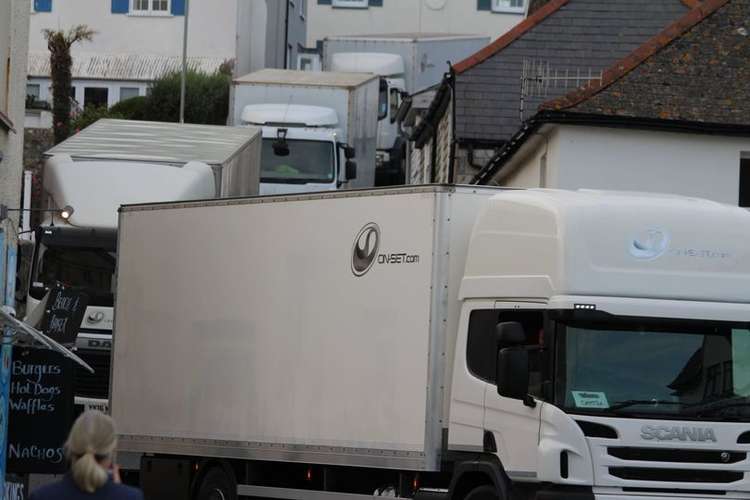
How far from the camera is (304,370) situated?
48.8 ft

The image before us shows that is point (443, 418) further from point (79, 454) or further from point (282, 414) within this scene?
point (79, 454)

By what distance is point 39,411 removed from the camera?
14.7 meters

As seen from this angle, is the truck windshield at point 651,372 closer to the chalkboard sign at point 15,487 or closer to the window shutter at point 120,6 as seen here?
the chalkboard sign at point 15,487

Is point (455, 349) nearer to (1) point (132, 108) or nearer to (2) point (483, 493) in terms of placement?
(2) point (483, 493)

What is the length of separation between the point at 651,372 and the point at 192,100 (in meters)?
45.2

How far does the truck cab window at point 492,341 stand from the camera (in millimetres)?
12430

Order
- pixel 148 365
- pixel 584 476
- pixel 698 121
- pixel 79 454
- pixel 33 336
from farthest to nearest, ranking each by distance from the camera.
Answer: pixel 698 121
pixel 148 365
pixel 33 336
pixel 584 476
pixel 79 454

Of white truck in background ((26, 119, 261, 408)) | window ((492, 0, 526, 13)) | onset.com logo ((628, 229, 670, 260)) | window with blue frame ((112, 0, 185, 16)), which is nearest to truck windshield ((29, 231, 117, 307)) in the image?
white truck in background ((26, 119, 261, 408))

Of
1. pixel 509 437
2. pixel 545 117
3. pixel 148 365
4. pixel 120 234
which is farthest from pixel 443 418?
pixel 545 117

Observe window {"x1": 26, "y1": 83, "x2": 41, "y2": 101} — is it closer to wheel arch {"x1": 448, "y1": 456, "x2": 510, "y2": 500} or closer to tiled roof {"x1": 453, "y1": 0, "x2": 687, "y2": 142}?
tiled roof {"x1": 453, "y1": 0, "x2": 687, "y2": 142}

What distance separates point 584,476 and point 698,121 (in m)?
15.1

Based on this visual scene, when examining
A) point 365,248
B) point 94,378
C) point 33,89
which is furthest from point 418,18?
point 365,248

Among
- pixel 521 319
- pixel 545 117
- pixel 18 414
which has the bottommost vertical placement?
pixel 18 414

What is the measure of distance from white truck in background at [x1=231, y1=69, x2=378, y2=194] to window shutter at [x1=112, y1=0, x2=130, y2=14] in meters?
20.4
